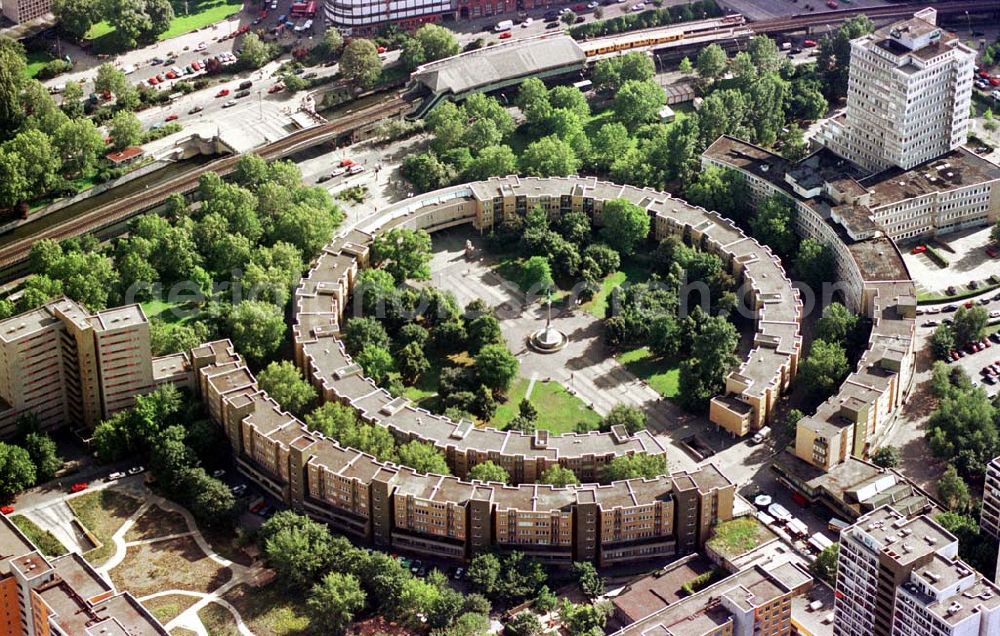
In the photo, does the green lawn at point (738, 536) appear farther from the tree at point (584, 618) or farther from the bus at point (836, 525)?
the tree at point (584, 618)

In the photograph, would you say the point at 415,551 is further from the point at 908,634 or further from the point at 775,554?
the point at 908,634

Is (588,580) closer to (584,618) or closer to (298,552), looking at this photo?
(584,618)

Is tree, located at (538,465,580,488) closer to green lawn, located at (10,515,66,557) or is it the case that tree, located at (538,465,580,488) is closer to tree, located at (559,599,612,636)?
tree, located at (559,599,612,636)

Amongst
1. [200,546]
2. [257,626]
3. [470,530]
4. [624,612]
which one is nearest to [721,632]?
[624,612]

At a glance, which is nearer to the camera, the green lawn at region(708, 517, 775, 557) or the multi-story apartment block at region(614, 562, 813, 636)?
the multi-story apartment block at region(614, 562, 813, 636)

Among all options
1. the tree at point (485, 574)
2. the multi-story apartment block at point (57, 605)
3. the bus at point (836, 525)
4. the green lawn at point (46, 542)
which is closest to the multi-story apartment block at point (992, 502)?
the bus at point (836, 525)

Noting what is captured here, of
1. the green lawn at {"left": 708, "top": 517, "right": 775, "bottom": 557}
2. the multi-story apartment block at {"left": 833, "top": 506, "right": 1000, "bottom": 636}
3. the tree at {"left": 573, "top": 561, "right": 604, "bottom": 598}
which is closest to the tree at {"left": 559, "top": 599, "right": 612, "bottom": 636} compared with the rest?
the tree at {"left": 573, "top": 561, "right": 604, "bottom": 598}
